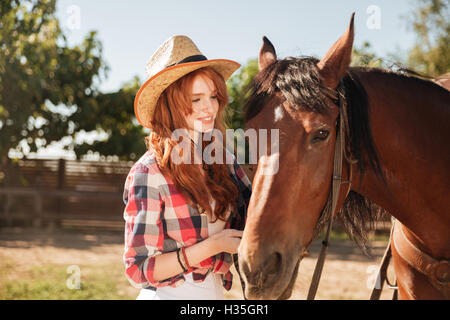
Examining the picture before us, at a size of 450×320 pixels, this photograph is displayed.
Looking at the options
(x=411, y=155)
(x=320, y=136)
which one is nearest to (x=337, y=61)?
(x=320, y=136)

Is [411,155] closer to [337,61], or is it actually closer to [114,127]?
[337,61]

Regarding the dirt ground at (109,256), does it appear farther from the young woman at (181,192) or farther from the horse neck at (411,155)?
the young woman at (181,192)

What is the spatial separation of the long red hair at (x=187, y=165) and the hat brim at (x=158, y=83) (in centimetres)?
4

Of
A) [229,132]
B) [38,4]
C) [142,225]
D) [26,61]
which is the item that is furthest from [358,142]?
[26,61]

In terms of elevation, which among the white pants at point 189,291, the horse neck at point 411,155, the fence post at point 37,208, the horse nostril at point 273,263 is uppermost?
the horse neck at point 411,155

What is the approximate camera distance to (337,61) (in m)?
1.53

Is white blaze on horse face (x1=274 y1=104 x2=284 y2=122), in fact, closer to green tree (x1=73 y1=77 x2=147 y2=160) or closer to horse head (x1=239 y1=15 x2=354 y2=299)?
horse head (x1=239 y1=15 x2=354 y2=299)

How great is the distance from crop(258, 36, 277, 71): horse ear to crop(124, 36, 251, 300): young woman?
21cm

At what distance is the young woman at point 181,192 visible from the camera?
144 centimetres

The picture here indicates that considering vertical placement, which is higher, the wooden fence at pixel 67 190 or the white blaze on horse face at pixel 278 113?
the white blaze on horse face at pixel 278 113

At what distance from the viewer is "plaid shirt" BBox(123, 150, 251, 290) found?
4.67 ft

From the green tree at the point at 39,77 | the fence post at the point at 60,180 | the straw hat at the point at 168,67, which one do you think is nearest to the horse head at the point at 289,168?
the straw hat at the point at 168,67

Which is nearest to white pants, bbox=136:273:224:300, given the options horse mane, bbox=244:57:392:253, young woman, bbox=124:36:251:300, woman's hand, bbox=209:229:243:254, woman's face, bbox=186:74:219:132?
young woman, bbox=124:36:251:300

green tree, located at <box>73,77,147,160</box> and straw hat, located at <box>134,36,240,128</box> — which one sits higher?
straw hat, located at <box>134,36,240,128</box>
